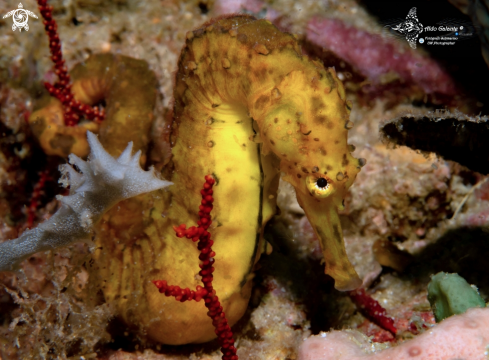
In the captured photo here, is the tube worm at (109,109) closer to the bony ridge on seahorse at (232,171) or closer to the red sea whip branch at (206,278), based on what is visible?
the bony ridge on seahorse at (232,171)

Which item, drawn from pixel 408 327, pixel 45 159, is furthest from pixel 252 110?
pixel 45 159

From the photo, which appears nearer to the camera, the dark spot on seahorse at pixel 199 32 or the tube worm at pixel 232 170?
the tube worm at pixel 232 170

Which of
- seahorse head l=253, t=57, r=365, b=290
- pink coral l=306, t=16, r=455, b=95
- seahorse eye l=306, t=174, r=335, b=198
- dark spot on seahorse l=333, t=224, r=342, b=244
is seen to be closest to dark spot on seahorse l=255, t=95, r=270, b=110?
seahorse head l=253, t=57, r=365, b=290

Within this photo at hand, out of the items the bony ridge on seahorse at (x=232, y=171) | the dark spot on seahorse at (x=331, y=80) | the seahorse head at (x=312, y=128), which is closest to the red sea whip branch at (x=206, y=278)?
the bony ridge on seahorse at (x=232, y=171)

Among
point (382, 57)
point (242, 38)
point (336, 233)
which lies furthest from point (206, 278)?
point (382, 57)

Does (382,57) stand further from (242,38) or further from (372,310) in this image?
(372,310)

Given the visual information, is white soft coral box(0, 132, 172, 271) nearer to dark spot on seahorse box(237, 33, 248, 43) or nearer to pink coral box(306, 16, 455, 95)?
dark spot on seahorse box(237, 33, 248, 43)

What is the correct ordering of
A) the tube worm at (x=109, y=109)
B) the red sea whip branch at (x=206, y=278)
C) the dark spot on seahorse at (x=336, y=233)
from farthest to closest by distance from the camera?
the tube worm at (x=109, y=109) < the dark spot on seahorse at (x=336, y=233) < the red sea whip branch at (x=206, y=278)
